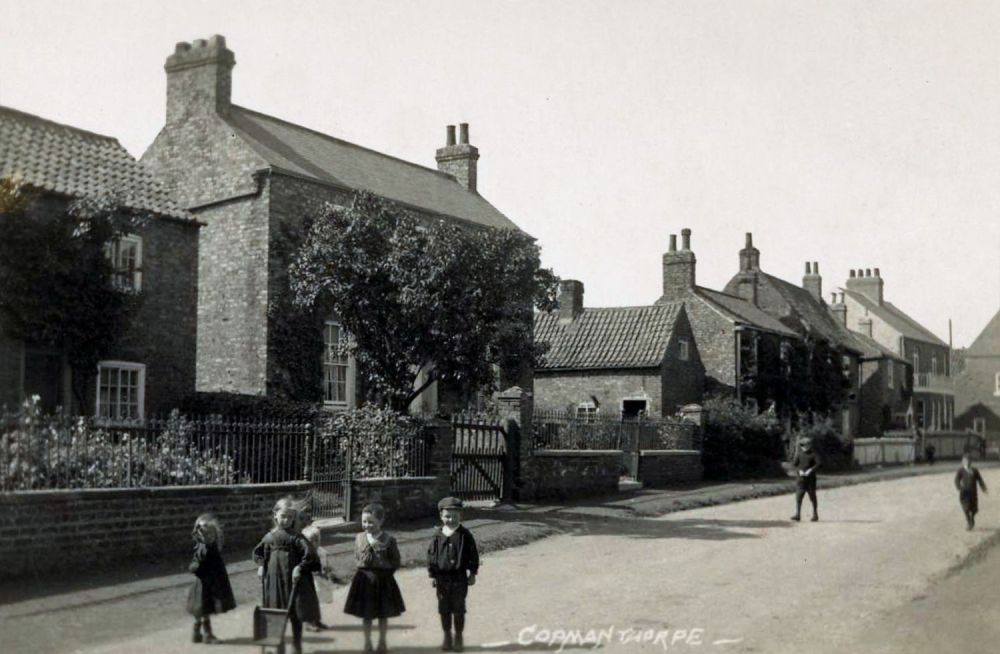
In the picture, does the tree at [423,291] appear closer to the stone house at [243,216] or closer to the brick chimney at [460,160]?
the stone house at [243,216]

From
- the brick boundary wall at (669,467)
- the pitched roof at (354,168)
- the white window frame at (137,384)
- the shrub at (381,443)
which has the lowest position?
the brick boundary wall at (669,467)

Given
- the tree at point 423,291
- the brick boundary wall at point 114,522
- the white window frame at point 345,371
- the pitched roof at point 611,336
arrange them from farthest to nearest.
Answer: the pitched roof at point 611,336
the white window frame at point 345,371
the tree at point 423,291
the brick boundary wall at point 114,522

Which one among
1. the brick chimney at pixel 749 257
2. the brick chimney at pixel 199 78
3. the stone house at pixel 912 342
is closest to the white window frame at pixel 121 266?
the brick chimney at pixel 199 78

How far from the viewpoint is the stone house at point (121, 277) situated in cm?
1823

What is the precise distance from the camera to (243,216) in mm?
23141

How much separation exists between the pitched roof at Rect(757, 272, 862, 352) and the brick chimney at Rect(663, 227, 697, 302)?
6.97m

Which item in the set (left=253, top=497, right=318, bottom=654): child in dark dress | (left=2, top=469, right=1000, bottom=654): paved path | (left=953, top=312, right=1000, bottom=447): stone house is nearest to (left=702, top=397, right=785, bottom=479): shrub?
(left=2, top=469, right=1000, bottom=654): paved path

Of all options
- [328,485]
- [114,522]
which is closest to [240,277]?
[328,485]

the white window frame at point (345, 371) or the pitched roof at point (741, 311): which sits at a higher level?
the pitched roof at point (741, 311)

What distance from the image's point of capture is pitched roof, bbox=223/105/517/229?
24.7 meters

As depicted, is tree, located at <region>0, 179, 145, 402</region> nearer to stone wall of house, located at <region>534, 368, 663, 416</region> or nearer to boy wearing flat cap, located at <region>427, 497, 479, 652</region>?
boy wearing flat cap, located at <region>427, 497, 479, 652</region>

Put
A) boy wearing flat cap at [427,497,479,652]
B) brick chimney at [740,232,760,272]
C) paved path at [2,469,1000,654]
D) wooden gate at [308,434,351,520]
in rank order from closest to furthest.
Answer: boy wearing flat cap at [427,497,479,652]
paved path at [2,469,1000,654]
wooden gate at [308,434,351,520]
brick chimney at [740,232,760,272]

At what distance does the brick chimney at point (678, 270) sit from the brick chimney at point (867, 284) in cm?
2609

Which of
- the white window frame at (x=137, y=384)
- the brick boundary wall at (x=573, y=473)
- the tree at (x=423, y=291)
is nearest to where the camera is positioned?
the tree at (x=423, y=291)
